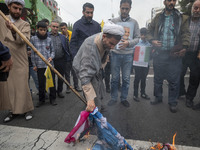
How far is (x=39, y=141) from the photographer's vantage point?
1.99m

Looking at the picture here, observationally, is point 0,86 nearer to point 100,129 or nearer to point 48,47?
point 48,47

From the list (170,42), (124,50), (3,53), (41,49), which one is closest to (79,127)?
(3,53)

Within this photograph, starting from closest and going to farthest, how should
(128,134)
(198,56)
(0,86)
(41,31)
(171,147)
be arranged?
1. (171,147)
2. (128,134)
3. (0,86)
4. (198,56)
5. (41,31)

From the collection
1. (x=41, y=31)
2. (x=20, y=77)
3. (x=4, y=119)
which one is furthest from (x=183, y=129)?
(x=41, y=31)

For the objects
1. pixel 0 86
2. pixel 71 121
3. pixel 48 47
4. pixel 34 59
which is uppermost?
pixel 48 47

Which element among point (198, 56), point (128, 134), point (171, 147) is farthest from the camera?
point (198, 56)

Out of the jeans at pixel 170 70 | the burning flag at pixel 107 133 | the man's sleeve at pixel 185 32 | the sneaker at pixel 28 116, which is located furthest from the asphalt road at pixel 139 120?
the man's sleeve at pixel 185 32

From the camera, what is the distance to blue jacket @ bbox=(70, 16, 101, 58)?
3.01m

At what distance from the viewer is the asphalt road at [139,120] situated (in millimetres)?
2090

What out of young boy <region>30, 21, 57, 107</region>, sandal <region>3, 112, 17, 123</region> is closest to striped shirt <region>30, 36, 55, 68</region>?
young boy <region>30, 21, 57, 107</region>

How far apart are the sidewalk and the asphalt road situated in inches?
5.9

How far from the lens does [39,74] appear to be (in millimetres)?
3227

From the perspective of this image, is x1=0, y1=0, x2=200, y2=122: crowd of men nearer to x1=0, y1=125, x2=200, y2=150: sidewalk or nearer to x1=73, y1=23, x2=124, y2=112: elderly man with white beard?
x1=73, y1=23, x2=124, y2=112: elderly man with white beard

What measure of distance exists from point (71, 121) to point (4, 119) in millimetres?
1308
